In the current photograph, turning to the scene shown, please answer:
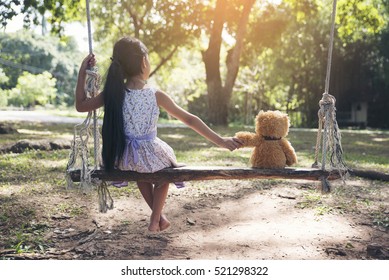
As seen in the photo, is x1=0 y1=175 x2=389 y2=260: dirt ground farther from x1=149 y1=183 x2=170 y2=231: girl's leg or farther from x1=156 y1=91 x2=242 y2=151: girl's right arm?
x1=156 y1=91 x2=242 y2=151: girl's right arm

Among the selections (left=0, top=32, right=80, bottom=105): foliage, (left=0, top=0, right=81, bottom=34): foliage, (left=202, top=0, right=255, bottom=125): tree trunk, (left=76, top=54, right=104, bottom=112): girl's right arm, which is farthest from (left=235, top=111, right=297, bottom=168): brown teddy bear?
(left=0, top=32, right=80, bottom=105): foliage

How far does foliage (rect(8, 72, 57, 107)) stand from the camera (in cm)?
2659

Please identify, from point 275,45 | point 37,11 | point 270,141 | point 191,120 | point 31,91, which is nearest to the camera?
point 191,120

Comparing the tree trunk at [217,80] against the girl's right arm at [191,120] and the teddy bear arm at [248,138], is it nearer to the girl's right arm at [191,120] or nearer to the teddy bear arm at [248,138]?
the teddy bear arm at [248,138]

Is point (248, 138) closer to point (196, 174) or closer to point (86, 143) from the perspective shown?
point (196, 174)

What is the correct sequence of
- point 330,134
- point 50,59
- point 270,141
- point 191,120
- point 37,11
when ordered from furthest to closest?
point 50,59 < point 37,11 < point 270,141 < point 330,134 < point 191,120

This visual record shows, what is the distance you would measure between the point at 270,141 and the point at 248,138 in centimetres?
18

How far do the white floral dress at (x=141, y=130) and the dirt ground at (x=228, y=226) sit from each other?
0.59 metres

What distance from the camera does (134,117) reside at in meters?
3.04

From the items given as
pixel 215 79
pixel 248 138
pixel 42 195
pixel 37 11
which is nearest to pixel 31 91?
pixel 215 79

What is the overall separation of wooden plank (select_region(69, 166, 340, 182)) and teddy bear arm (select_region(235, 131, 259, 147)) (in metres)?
0.31

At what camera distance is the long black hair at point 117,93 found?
292 centimetres

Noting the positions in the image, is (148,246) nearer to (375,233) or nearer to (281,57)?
(375,233)

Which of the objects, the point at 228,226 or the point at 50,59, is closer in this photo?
the point at 228,226
